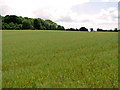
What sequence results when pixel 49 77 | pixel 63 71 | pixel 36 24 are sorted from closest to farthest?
pixel 49 77 < pixel 63 71 < pixel 36 24

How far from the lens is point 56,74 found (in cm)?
433

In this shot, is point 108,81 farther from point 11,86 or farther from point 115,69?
point 11,86

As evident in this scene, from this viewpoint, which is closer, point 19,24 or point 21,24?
point 19,24

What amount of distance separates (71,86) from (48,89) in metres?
0.79

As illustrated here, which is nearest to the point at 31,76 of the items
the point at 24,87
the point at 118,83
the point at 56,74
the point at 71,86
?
the point at 24,87

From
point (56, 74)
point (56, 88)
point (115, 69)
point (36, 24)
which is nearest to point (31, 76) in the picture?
point (56, 74)

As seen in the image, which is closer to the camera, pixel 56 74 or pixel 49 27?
pixel 56 74

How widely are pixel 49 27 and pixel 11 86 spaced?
124 meters

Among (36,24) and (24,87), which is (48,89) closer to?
(24,87)

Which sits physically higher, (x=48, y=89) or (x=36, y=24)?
(x=36, y=24)

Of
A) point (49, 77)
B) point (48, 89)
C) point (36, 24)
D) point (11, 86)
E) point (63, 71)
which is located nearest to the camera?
point (48, 89)

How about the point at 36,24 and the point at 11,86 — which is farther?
the point at 36,24

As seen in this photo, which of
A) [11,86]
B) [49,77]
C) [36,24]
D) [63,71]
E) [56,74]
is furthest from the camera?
[36,24]

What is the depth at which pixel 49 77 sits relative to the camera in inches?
159
